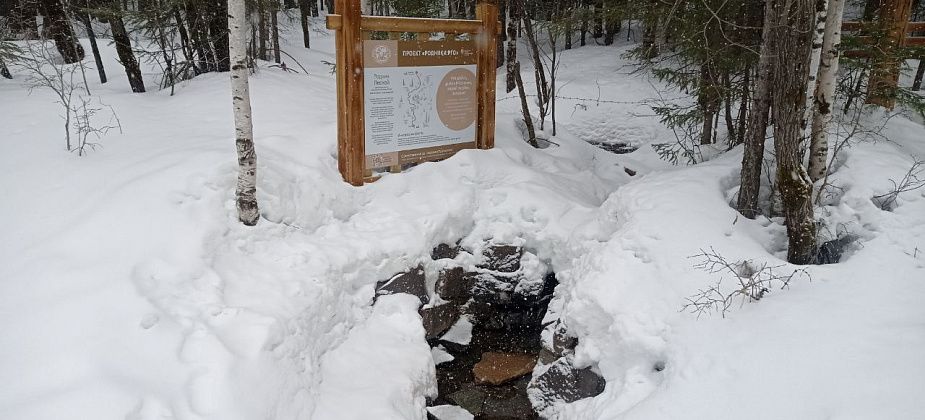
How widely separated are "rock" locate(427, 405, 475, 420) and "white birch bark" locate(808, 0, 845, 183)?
4.30m

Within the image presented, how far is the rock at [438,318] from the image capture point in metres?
6.62

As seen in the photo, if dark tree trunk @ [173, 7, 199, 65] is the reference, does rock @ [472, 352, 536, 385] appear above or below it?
below

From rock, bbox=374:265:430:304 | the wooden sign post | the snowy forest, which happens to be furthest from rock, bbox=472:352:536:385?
the wooden sign post

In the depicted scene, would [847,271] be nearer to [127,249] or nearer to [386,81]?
[386,81]

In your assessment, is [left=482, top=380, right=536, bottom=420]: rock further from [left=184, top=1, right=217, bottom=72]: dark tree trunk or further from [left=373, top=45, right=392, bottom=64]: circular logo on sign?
[left=184, top=1, right=217, bottom=72]: dark tree trunk

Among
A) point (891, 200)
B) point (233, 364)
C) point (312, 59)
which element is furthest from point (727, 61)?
point (312, 59)

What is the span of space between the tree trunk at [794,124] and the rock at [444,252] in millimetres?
3575

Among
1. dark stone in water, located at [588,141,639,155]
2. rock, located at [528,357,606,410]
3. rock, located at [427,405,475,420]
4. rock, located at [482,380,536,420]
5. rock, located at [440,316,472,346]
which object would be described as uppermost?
dark stone in water, located at [588,141,639,155]

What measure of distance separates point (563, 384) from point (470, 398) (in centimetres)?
101

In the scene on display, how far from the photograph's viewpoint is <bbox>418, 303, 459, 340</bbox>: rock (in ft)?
21.7

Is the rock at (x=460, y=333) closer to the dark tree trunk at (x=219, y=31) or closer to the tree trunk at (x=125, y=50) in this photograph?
the dark tree trunk at (x=219, y=31)

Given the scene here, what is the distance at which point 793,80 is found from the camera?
18.1 feet

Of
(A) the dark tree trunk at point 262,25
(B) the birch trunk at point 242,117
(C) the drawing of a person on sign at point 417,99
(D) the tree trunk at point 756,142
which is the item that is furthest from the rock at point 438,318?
(A) the dark tree trunk at point 262,25

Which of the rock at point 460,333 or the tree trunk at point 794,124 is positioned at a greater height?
the tree trunk at point 794,124
